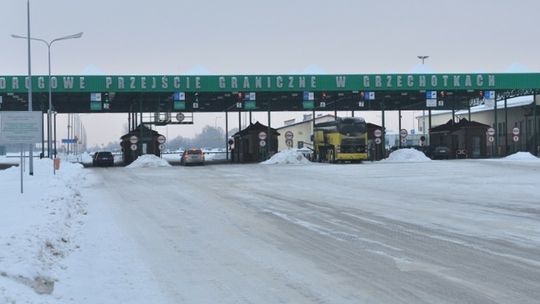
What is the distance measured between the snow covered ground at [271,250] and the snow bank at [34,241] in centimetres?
3

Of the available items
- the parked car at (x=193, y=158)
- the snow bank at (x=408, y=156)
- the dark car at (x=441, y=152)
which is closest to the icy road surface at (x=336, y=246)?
the snow bank at (x=408, y=156)

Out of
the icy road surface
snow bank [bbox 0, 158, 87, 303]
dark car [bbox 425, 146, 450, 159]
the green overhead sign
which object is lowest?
the icy road surface

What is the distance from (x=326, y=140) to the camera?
175 ft

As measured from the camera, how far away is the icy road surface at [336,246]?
731 cm

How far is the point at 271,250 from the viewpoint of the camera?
33.7 feet

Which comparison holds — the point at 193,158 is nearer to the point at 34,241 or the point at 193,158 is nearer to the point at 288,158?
the point at 288,158

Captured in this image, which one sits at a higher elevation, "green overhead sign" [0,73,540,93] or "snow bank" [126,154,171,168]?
"green overhead sign" [0,73,540,93]

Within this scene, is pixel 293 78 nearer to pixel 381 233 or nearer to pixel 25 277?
pixel 381 233

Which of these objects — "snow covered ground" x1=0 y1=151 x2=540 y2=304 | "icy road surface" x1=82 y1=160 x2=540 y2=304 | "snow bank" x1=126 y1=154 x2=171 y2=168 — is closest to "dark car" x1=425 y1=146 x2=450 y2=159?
"snow bank" x1=126 y1=154 x2=171 y2=168

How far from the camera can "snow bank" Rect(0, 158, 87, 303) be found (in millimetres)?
6945

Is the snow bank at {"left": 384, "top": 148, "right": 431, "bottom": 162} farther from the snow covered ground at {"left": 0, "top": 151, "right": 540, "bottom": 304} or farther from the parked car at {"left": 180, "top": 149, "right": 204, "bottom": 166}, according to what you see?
the snow covered ground at {"left": 0, "top": 151, "right": 540, "bottom": 304}

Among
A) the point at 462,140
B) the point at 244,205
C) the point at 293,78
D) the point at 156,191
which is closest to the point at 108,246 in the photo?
the point at 244,205

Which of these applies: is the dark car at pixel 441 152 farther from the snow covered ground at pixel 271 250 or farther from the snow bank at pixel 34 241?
the snow bank at pixel 34 241

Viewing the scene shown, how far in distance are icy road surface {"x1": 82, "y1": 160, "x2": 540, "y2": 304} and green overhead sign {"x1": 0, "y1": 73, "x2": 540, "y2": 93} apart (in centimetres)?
3125
